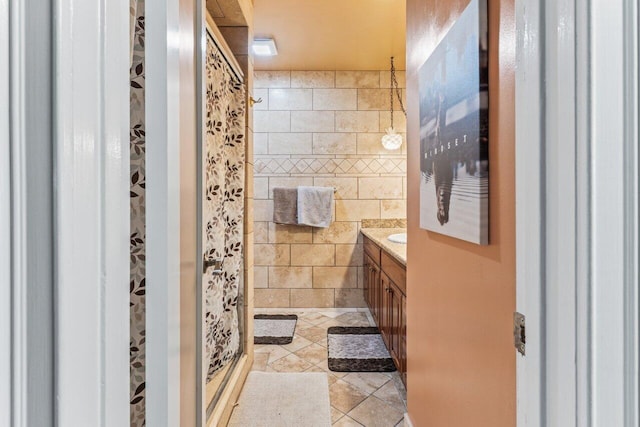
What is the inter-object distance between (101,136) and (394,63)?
12.5ft

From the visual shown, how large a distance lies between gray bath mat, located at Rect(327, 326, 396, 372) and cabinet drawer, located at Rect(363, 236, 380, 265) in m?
0.67

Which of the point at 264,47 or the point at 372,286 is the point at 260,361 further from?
the point at 264,47

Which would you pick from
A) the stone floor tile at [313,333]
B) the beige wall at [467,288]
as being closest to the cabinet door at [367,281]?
the stone floor tile at [313,333]

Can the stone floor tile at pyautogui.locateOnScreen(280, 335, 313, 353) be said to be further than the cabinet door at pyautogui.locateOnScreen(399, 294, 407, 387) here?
Yes

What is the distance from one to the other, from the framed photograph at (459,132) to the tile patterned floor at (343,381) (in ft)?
4.05

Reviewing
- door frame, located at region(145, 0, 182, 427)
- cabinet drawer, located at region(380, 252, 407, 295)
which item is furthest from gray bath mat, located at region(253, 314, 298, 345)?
door frame, located at region(145, 0, 182, 427)

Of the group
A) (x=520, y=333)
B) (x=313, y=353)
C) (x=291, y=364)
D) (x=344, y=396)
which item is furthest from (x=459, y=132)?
(x=313, y=353)

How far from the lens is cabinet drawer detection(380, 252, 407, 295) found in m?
2.12

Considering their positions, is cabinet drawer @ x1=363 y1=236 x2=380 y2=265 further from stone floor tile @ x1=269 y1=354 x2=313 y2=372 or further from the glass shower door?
the glass shower door

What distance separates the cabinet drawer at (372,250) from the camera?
3088 millimetres

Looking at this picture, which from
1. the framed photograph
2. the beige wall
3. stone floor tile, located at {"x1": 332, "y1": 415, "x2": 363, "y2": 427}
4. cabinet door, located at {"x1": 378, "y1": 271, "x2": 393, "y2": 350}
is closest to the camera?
the beige wall

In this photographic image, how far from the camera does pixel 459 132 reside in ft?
3.79

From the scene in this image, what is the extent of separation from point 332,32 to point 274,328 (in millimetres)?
2699

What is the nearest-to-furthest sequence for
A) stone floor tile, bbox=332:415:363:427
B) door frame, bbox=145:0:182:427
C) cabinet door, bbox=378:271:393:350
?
door frame, bbox=145:0:182:427 < stone floor tile, bbox=332:415:363:427 < cabinet door, bbox=378:271:393:350
